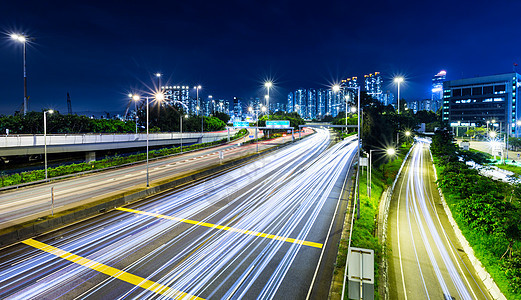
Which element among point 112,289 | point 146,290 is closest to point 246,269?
point 146,290

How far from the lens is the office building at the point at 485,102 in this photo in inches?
4203

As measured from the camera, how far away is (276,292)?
365 inches

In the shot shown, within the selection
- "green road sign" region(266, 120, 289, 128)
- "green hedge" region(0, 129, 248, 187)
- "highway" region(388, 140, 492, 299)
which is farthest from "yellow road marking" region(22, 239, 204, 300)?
"green road sign" region(266, 120, 289, 128)

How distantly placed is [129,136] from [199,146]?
41.7 feet

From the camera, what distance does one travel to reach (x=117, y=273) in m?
10.1

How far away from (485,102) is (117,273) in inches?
5680

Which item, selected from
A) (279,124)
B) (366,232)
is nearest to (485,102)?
(279,124)

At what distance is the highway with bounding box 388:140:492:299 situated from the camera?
42.6ft

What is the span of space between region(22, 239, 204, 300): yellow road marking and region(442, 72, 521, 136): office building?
125213mm

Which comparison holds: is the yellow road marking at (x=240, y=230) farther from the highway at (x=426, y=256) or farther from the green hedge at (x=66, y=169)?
the green hedge at (x=66, y=169)

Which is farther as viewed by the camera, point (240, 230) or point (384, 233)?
point (384, 233)

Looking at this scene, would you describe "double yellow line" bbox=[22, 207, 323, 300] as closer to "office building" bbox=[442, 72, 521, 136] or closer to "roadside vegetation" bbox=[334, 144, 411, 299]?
"roadside vegetation" bbox=[334, 144, 411, 299]

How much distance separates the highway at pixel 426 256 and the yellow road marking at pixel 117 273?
31.4 feet

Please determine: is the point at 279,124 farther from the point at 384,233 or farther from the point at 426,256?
the point at 426,256
